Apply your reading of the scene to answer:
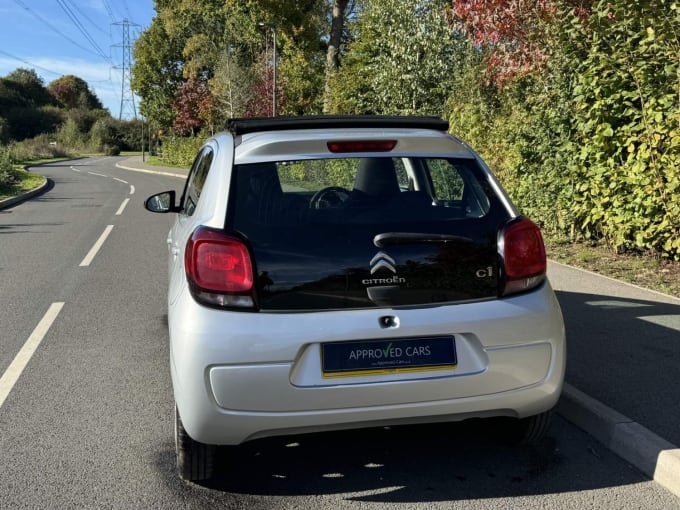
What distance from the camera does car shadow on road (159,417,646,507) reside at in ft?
10.6

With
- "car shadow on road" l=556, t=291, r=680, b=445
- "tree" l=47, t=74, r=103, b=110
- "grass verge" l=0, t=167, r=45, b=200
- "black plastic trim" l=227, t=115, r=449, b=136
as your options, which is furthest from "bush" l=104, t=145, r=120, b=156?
"black plastic trim" l=227, t=115, r=449, b=136

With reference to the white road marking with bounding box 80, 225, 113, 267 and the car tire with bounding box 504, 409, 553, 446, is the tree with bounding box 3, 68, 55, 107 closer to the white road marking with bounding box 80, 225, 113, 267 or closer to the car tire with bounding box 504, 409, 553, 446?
the white road marking with bounding box 80, 225, 113, 267

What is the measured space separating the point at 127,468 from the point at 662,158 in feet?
19.8

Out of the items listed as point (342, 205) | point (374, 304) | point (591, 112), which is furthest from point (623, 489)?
point (591, 112)

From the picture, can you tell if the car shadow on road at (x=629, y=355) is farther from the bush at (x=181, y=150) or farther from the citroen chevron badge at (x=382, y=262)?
the bush at (x=181, y=150)

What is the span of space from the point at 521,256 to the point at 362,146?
91 centimetres

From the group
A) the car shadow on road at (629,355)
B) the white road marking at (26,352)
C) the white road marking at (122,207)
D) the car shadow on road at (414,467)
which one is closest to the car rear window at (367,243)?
the car shadow on road at (414,467)

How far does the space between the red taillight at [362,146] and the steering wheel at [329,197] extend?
266 mm

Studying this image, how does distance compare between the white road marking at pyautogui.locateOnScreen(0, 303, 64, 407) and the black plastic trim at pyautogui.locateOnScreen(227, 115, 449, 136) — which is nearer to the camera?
the black plastic trim at pyautogui.locateOnScreen(227, 115, 449, 136)

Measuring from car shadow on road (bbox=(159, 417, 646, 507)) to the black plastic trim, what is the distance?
5.32 feet

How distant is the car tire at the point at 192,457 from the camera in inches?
124

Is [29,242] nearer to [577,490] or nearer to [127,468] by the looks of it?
[127,468]

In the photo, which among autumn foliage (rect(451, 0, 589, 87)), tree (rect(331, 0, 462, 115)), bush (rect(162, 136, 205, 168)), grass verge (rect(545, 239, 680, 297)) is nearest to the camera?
grass verge (rect(545, 239, 680, 297))

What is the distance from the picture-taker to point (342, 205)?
3.22 metres
